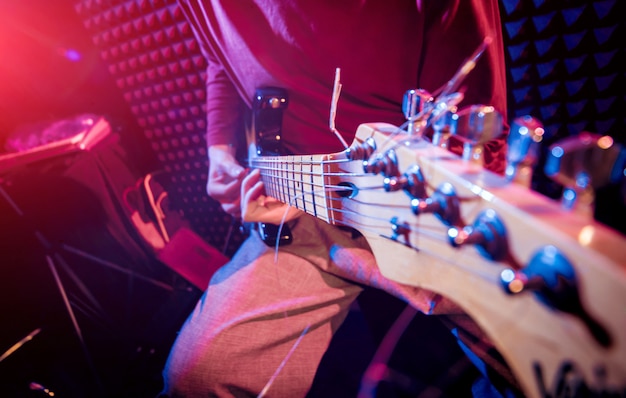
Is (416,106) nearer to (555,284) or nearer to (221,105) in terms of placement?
(555,284)

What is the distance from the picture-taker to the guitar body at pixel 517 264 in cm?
28

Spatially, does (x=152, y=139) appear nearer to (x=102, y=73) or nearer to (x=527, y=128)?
(x=102, y=73)

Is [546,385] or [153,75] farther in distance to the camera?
[153,75]

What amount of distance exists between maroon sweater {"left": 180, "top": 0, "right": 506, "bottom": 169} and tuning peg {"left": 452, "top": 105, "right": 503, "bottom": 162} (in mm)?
556

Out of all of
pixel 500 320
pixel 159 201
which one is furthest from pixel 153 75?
pixel 500 320

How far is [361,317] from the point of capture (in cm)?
113

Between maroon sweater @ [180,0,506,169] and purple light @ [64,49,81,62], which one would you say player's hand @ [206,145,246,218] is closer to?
maroon sweater @ [180,0,506,169]

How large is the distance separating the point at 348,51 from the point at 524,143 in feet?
2.33

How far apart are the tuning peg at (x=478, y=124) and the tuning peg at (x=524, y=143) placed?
0.03 meters

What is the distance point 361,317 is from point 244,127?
1.00m

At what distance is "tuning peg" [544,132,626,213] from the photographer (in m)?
0.27

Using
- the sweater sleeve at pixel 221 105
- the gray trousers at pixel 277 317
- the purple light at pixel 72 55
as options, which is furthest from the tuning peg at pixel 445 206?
the purple light at pixel 72 55

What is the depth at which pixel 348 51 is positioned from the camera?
0.91 meters

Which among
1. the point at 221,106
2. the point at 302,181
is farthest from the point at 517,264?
the point at 221,106
